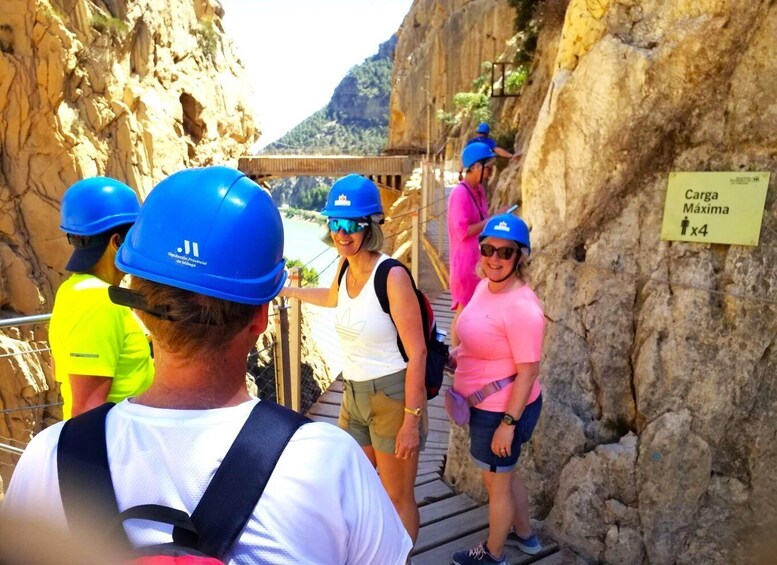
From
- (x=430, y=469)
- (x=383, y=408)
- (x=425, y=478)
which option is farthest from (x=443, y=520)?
(x=383, y=408)

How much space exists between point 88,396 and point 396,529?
137 centimetres

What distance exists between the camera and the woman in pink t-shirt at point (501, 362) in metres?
2.52

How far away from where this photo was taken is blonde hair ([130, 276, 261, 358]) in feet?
3.45

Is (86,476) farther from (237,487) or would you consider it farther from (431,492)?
(431,492)

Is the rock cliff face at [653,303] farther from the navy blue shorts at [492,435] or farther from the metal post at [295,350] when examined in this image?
the metal post at [295,350]

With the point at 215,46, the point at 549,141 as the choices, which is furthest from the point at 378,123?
the point at 549,141

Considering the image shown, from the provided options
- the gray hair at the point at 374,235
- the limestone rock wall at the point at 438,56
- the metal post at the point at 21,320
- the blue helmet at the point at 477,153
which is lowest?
the metal post at the point at 21,320

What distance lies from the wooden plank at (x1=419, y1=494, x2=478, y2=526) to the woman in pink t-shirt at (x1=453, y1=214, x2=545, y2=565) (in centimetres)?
67

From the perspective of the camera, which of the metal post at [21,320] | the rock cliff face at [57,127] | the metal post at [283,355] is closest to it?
the metal post at [21,320]

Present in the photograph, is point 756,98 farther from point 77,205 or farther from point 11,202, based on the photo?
point 11,202

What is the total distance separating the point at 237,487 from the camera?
898mm

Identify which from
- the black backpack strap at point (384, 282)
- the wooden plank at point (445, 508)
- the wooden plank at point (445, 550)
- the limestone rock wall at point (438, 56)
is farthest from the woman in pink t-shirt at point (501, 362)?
the limestone rock wall at point (438, 56)

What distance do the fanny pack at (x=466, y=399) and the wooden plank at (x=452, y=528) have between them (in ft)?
3.05

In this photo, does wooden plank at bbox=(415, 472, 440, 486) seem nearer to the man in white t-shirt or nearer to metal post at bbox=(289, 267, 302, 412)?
metal post at bbox=(289, 267, 302, 412)
